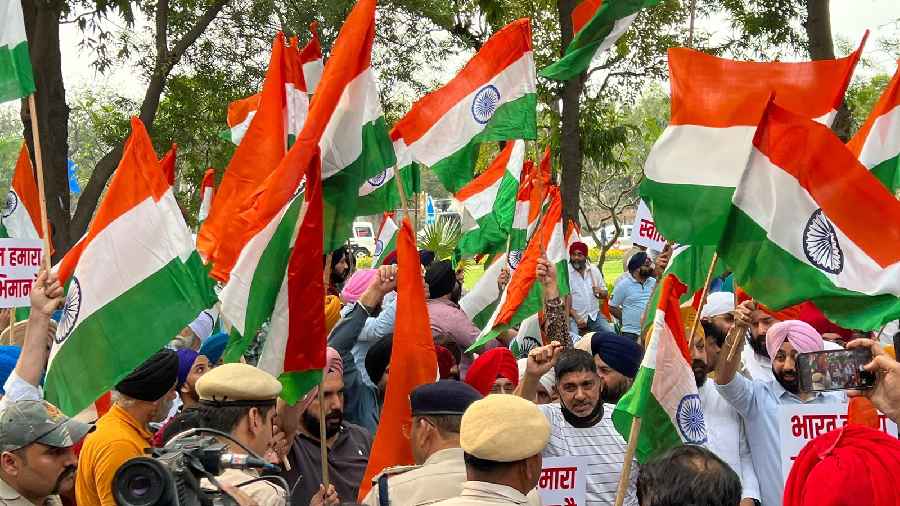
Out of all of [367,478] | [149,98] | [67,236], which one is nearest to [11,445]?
[367,478]

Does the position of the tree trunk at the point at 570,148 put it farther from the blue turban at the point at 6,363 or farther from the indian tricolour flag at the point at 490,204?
the blue turban at the point at 6,363

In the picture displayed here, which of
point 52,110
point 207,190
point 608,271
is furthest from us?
point 608,271

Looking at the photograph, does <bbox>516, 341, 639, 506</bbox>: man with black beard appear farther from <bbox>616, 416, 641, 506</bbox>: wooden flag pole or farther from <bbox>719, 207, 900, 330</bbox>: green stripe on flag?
<bbox>719, 207, 900, 330</bbox>: green stripe on flag

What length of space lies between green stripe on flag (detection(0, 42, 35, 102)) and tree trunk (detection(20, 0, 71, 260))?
8290mm

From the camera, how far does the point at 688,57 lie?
5.90 meters

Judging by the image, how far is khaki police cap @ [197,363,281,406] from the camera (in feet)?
14.6

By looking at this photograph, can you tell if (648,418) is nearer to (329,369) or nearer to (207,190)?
(329,369)

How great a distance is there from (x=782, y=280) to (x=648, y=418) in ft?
2.89

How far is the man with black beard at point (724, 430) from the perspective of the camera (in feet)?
20.1

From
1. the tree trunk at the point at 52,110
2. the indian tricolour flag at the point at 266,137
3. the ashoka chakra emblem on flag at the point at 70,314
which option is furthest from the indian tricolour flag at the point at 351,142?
the tree trunk at the point at 52,110

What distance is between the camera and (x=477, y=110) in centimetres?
827

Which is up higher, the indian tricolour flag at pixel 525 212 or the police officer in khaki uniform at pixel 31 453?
the indian tricolour flag at pixel 525 212

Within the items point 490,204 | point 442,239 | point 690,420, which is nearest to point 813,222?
point 690,420

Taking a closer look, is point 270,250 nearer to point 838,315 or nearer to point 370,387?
point 370,387
